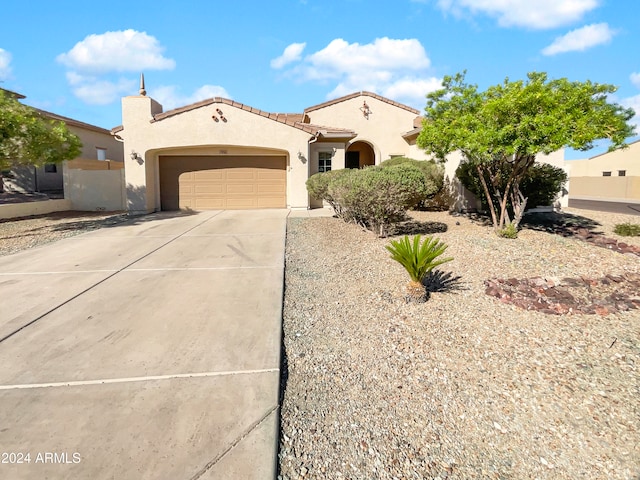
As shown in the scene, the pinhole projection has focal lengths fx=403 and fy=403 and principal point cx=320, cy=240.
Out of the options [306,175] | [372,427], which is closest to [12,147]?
[306,175]

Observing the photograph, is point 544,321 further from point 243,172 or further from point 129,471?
point 243,172

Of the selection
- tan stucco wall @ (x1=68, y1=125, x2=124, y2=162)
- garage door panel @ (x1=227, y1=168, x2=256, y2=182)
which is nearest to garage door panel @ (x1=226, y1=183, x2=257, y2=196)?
garage door panel @ (x1=227, y1=168, x2=256, y2=182)

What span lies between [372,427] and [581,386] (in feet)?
6.53

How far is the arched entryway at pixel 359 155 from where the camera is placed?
76.3ft

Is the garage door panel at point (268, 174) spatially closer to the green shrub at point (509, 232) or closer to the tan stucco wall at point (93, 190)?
the tan stucco wall at point (93, 190)

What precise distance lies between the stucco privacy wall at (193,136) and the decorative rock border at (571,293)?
1181 cm

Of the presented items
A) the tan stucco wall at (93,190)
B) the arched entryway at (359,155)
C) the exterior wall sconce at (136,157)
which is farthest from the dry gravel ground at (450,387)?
the arched entryway at (359,155)

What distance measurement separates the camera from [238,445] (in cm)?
270

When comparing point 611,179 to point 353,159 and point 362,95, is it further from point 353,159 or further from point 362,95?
point 362,95

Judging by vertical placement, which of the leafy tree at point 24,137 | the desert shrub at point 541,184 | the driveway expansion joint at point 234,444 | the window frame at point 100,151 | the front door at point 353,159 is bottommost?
the driveway expansion joint at point 234,444

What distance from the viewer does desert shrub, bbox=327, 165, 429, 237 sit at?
8.80m

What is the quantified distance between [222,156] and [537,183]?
484 inches

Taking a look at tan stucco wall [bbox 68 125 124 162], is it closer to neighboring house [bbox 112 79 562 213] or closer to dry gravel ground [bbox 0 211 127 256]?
neighboring house [bbox 112 79 562 213]

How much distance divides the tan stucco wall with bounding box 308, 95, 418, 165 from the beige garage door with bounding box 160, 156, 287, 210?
16.2 feet
